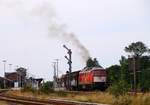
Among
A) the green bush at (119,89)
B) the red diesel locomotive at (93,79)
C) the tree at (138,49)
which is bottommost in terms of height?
the green bush at (119,89)

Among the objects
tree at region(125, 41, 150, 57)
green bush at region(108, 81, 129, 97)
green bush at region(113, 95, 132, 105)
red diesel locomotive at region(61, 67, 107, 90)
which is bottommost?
green bush at region(113, 95, 132, 105)

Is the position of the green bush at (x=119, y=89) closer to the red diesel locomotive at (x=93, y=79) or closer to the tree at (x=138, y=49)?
the red diesel locomotive at (x=93, y=79)

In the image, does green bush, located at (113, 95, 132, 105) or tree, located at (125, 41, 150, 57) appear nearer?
green bush, located at (113, 95, 132, 105)

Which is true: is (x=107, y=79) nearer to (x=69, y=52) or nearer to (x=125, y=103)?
(x=69, y=52)

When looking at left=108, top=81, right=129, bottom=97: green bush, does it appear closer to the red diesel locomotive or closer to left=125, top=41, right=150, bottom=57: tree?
the red diesel locomotive

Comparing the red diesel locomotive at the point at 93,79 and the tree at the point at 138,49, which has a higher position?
the tree at the point at 138,49

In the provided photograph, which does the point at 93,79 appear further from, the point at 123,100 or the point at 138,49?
the point at 138,49

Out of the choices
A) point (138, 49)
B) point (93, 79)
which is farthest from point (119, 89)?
point (138, 49)

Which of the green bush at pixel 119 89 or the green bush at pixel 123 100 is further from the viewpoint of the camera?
the green bush at pixel 119 89

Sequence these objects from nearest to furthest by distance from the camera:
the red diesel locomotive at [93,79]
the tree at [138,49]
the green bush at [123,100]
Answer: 1. the green bush at [123,100]
2. the red diesel locomotive at [93,79]
3. the tree at [138,49]

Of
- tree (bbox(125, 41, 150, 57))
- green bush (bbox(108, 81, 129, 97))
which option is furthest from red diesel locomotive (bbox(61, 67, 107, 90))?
tree (bbox(125, 41, 150, 57))

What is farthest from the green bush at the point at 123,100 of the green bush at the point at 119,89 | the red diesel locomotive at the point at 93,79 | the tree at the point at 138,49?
the tree at the point at 138,49

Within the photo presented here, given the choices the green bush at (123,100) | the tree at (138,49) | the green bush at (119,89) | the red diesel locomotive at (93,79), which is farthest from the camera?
the tree at (138,49)

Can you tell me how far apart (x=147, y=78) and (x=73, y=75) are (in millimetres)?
15483
